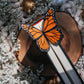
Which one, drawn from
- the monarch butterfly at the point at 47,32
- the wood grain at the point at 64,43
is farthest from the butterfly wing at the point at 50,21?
the wood grain at the point at 64,43

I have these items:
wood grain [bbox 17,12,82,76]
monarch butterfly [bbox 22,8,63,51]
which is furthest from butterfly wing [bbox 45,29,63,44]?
wood grain [bbox 17,12,82,76]

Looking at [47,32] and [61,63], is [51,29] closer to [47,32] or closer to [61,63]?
[47,32]

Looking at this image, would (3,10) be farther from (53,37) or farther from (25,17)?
(53,37)

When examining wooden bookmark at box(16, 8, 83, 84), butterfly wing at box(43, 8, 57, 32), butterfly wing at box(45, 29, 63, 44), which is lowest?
wooden bookmark at box(16, 8, 83, 84)

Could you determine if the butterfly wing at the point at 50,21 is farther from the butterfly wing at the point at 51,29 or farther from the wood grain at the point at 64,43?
the wood grain at the point at 64,43

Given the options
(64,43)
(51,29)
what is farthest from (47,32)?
(64,43)

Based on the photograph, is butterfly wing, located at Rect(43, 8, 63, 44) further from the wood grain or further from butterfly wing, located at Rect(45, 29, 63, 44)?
the wood grain


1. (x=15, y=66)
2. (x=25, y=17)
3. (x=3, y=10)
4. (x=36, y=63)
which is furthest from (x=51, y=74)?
(x=3, y=10)
